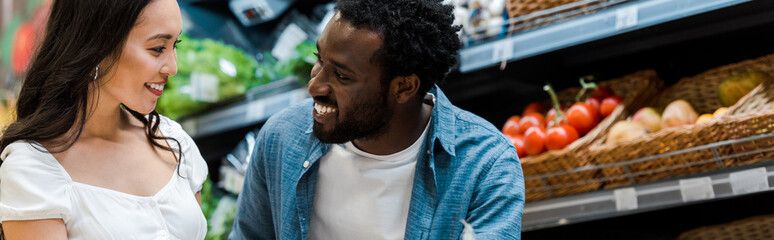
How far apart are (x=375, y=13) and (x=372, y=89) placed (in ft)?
0.51

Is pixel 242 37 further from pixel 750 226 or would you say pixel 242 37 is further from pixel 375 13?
pixel 750 226

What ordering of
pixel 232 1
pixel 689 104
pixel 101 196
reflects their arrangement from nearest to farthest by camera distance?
pixel 101 196 < pixel 689 104 < pixel 232 1

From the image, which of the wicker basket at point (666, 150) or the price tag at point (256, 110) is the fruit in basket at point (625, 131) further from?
the price tag at point (256, 110)

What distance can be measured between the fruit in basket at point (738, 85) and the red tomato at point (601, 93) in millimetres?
325

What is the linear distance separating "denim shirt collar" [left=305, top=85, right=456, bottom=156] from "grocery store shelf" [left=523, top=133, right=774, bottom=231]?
0.52 meters

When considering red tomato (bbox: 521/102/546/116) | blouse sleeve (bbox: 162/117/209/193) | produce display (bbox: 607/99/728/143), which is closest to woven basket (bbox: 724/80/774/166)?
produce display (bbox: 607/99/728/143)

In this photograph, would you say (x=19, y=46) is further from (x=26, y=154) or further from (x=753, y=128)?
(x=753, y=128)

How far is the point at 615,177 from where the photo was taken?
6.55 feet

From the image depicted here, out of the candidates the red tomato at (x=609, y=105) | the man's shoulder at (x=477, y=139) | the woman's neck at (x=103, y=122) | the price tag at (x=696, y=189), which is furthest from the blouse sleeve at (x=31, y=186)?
the red tomato at (x=609, y=105)

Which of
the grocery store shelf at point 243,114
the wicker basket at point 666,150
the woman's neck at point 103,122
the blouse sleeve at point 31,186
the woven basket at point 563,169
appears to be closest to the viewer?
the blouse sleeve at point 31,186

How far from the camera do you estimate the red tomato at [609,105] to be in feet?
7.45

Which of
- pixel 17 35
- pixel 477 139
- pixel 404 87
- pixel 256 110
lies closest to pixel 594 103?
pixel 477 139

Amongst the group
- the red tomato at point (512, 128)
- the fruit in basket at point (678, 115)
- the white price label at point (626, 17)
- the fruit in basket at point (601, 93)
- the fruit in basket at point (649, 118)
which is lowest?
the red tomato at point (512, 128)

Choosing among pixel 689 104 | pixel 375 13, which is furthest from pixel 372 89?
pixel 689 104
